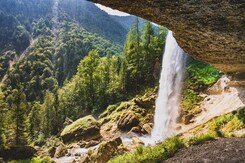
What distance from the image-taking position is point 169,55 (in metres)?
47.6

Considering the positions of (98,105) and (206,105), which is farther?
(98,105)

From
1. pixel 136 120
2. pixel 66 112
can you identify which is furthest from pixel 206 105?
pixel 66 112

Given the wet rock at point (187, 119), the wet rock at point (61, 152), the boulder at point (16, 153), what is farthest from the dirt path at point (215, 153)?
the wet rock at point (61, 152)

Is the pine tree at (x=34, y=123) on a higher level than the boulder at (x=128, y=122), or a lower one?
lower

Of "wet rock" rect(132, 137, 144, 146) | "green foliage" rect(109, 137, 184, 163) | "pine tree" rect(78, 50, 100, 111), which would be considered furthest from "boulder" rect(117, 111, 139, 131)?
"green foliage" rect(109, 137, 184, 163)

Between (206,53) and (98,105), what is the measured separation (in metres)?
46.5

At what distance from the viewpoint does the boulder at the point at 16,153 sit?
36.4 meters

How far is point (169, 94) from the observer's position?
140 feet

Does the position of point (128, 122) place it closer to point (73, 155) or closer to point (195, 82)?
point (73, 155)

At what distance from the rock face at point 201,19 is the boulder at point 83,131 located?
31.6m

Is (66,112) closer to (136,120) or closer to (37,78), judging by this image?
(136,120)

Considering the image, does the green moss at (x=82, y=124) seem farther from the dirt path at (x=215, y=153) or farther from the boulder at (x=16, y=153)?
the dirt path at (x=215, y=153)

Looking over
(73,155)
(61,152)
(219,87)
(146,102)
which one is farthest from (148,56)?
(73,155)

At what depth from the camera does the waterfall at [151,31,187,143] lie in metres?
37.9
